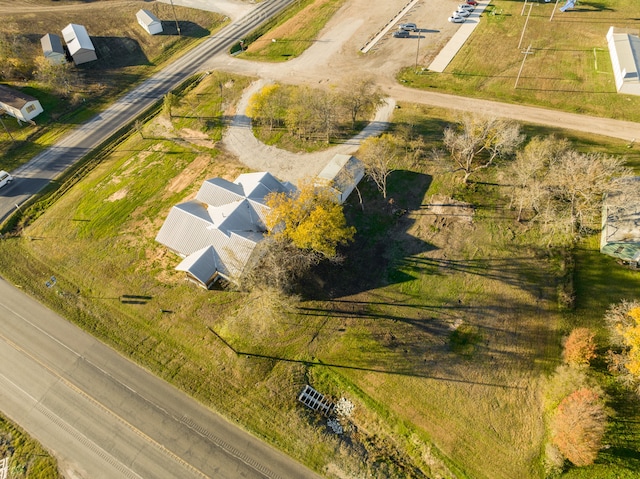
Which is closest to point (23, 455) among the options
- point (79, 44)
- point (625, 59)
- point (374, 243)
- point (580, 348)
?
point (374, 243)

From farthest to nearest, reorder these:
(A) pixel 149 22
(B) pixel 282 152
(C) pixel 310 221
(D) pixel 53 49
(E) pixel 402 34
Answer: (A) pixel 149 22
(E) pixel 402 34
(D) pixel 53 49
(B) pixel 282 152
(C) pixel 310 221

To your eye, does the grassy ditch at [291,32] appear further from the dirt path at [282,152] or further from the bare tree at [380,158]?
the bare tree at [380,158]

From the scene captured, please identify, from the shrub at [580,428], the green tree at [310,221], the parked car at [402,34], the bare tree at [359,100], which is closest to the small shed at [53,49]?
the bare tree at [359,100]

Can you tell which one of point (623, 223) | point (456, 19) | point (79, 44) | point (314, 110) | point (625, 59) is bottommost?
point (623, 223)

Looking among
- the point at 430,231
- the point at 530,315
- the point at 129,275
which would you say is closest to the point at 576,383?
the point at 530,315

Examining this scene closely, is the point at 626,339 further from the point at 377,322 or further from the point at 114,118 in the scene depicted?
the point at 114,118

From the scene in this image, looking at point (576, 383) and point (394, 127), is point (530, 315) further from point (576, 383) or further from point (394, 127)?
point (394, 127)
